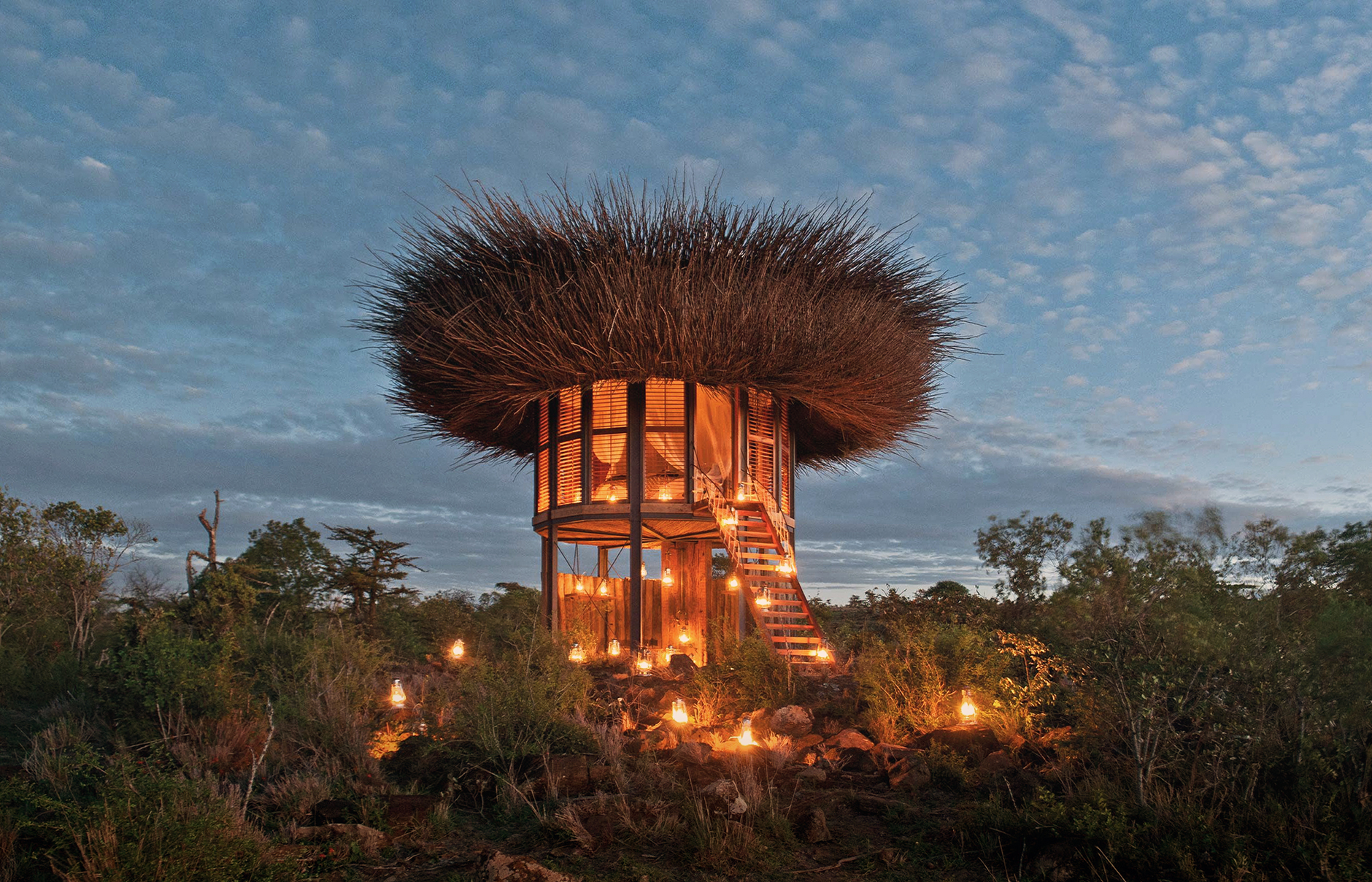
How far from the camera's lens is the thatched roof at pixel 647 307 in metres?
15.0

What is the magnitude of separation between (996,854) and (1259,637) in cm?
294

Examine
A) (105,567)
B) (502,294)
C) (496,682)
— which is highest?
(502,294)

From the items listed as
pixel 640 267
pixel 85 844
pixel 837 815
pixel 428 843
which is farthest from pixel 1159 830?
pixel 640 267

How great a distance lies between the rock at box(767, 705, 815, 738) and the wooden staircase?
2639mm

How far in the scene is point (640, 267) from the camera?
583 inches

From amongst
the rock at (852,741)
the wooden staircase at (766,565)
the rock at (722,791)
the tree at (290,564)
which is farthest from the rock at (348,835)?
the tree at (290,564)

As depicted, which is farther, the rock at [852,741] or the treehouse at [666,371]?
the treehouse at [666,371]

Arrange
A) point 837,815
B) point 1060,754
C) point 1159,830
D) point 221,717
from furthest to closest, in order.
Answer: point 221,717 < point 1060,754 < point 837,815 < point 1159,830

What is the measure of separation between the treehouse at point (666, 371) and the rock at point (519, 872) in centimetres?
799

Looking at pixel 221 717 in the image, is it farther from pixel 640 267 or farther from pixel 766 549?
pixel 766 549

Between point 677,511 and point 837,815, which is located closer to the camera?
point 837,815

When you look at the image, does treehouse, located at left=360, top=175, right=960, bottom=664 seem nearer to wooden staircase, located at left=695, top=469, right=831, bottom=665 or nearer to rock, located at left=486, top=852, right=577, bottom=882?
wooden staircase, located at left=695, top=469, right=831, bottom=665

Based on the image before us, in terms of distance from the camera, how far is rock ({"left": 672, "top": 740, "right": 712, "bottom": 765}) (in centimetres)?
859

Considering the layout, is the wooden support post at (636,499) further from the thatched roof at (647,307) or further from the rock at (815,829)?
the rock at (815,829)
